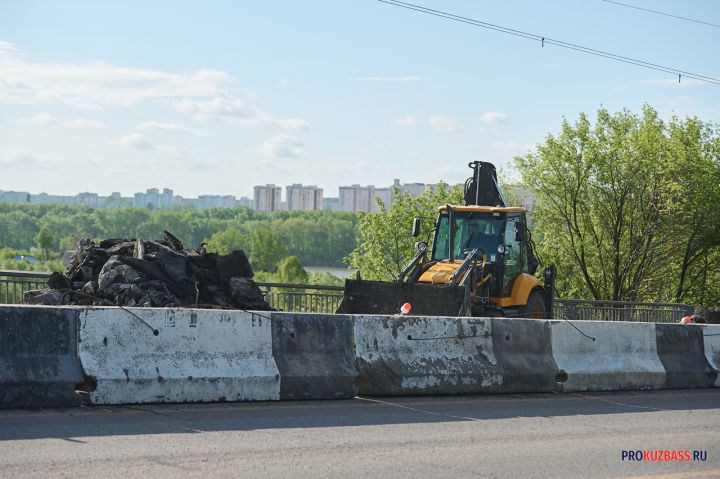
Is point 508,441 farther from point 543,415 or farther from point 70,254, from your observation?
point 70,254

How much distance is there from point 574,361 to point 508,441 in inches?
174

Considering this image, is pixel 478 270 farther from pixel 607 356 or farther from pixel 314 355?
pixel 314 355

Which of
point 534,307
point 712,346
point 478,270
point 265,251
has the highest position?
point 265,251

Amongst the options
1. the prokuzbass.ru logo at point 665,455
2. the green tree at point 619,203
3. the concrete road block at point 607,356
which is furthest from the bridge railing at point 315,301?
the green tree at point 619,203

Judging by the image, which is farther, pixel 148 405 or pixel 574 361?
pixel 574 361

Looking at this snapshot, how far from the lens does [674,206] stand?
150ft

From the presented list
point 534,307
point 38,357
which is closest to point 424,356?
point 38,357

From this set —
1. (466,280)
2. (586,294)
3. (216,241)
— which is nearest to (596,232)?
(586,294)

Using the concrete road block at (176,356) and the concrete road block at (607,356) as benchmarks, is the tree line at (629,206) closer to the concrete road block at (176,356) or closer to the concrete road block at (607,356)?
the concrete road block at (607,356)

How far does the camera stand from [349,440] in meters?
8.22

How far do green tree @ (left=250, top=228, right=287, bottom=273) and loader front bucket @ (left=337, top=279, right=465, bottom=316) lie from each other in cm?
16590

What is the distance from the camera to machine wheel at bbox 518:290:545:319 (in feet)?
60.6

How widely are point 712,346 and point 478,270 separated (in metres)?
4.44

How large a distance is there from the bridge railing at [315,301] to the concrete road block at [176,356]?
6779 millimetres
